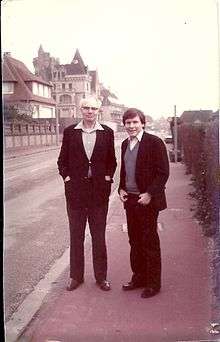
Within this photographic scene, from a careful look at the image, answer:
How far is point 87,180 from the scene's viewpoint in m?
3.20

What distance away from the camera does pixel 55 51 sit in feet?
10.0

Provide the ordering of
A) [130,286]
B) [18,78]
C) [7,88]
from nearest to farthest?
1. [18,78]
2. [7,88]
3. [130,286]

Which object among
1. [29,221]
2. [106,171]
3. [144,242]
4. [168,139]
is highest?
[168,139]

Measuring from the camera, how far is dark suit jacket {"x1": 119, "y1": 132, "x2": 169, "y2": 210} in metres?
3.16

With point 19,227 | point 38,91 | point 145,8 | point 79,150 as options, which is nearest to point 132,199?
point 79,150

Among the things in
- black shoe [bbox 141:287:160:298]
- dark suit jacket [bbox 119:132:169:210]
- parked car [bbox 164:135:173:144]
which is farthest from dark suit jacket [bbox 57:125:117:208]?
black shoe [bbox 141:287:160:298]

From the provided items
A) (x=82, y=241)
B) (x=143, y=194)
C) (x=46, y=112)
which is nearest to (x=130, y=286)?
(x=82, y=241)

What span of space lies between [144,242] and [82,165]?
61cm

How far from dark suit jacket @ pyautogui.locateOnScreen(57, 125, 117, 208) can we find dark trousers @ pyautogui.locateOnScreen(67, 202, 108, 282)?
3.1 inches

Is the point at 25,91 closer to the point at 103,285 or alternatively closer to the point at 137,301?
the point at 103,285

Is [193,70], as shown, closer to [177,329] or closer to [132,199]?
[132,199]

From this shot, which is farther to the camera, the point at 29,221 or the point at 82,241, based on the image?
the point at 82,241

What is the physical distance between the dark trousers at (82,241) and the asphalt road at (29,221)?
0.07m

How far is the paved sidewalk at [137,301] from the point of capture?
9.72 ft
